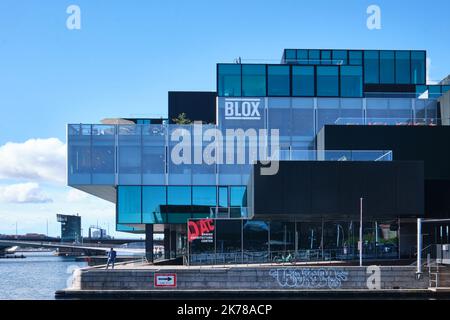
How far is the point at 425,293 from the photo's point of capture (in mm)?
31078

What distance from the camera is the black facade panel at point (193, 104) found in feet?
224

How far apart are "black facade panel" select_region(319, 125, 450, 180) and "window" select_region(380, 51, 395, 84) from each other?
23982 millimetres

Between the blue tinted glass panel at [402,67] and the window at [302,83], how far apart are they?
1898 centimetres

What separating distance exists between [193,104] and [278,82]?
18.7m

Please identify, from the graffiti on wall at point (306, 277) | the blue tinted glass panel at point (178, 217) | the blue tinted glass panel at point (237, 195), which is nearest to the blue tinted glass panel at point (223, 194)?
the blue tinted glass panel at point (237, 195)

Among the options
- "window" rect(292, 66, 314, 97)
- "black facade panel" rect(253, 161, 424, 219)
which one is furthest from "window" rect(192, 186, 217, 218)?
"black facade panel" rect(253, 161, 424, 219)

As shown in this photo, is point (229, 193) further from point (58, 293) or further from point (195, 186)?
point (58, 293)

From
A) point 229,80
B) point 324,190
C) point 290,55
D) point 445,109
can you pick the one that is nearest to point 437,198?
point 445,109

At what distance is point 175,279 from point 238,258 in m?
10.5

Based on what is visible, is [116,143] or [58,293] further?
[116,143]

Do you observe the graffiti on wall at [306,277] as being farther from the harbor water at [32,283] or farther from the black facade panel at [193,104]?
the black facade panel at [193,104]
